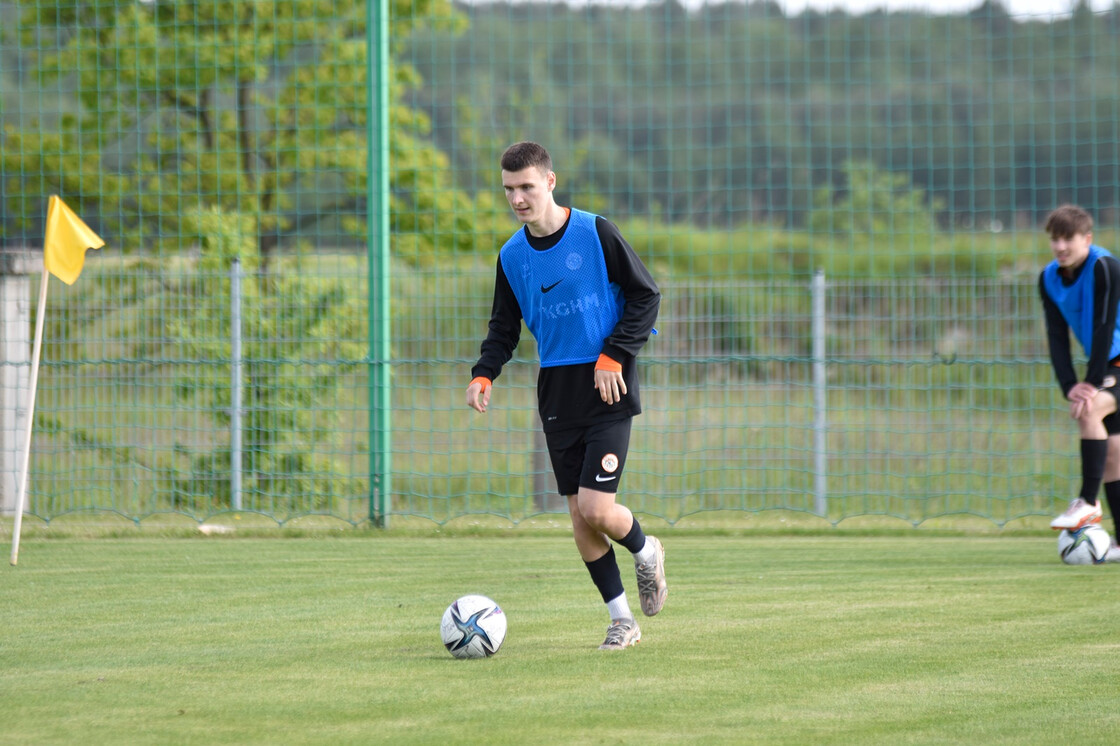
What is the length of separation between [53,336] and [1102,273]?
742 cm

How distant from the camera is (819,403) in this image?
977 cm

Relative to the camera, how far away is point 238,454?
9.51 m

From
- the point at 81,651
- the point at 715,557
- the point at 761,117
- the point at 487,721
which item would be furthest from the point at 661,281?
the point at 761,117

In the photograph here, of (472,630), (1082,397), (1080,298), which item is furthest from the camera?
(1080,298)

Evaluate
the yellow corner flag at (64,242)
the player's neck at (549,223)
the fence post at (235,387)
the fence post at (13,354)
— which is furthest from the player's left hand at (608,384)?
the fence post at (13,354)

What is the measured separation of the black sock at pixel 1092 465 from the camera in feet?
22.7

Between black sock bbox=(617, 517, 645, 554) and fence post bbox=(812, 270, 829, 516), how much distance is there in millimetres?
4994

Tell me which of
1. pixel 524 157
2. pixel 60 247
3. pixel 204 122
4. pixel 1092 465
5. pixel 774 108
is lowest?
pixel 1092 465

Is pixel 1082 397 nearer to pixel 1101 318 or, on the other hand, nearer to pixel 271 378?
pixel 1101 318

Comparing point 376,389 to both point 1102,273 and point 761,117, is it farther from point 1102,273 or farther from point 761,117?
point 761,117

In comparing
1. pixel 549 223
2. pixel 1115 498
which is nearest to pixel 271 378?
pixel 549 223

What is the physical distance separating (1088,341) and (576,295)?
3541 mm

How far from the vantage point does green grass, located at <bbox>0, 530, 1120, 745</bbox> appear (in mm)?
3602

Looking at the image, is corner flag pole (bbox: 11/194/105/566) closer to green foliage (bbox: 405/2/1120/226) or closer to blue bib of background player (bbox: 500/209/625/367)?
blue bib of background player (bbox: 500/209/625/367)
